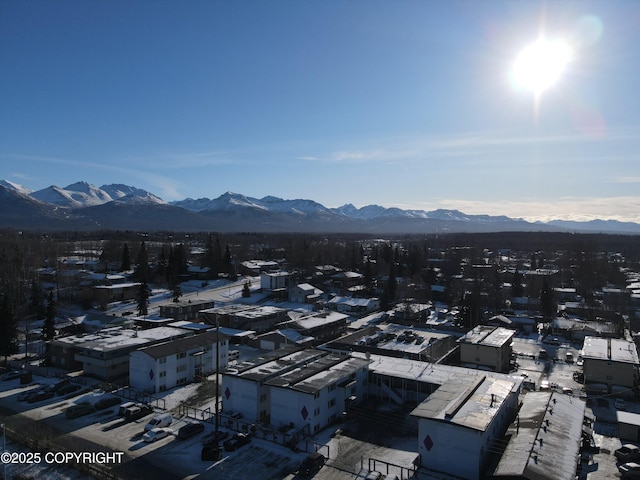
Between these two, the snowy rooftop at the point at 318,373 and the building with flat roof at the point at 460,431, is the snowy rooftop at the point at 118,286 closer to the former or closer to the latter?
the snowy rooftop at the point at 318,373

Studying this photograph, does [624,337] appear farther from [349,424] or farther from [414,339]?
[349,424]

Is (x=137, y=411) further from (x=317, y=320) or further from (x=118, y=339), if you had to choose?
(x=317, y=320)

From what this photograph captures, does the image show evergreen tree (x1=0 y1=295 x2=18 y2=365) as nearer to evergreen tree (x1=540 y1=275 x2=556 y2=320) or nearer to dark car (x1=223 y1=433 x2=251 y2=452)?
dark car (x1=223 y1=433 x2=251 y2=452)

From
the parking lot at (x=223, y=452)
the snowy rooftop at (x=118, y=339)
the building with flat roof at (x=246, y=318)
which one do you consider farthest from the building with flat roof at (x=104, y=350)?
the building with flat roof at (x=246, y=318)

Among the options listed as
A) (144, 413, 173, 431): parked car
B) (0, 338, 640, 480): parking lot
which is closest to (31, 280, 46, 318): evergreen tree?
(0, 338, 640, 480): parking lot

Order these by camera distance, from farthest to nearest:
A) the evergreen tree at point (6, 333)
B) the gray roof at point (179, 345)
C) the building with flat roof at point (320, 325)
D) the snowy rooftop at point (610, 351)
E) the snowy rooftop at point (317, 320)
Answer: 1. the snowy rooftop at point (317, 320)
2. the building with flat roof at point (320, 325)
3. the evergreen tree at point (6, 333)
4. the snowy rooftop at point (610, 351)
5. the gray roof at point (179, 345)

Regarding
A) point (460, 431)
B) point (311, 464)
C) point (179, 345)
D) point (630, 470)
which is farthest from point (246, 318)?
point (630, 470)

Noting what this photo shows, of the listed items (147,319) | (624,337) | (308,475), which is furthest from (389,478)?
(624,337)

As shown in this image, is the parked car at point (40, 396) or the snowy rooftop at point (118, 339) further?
the snowy rooftop at point (118, 339)
